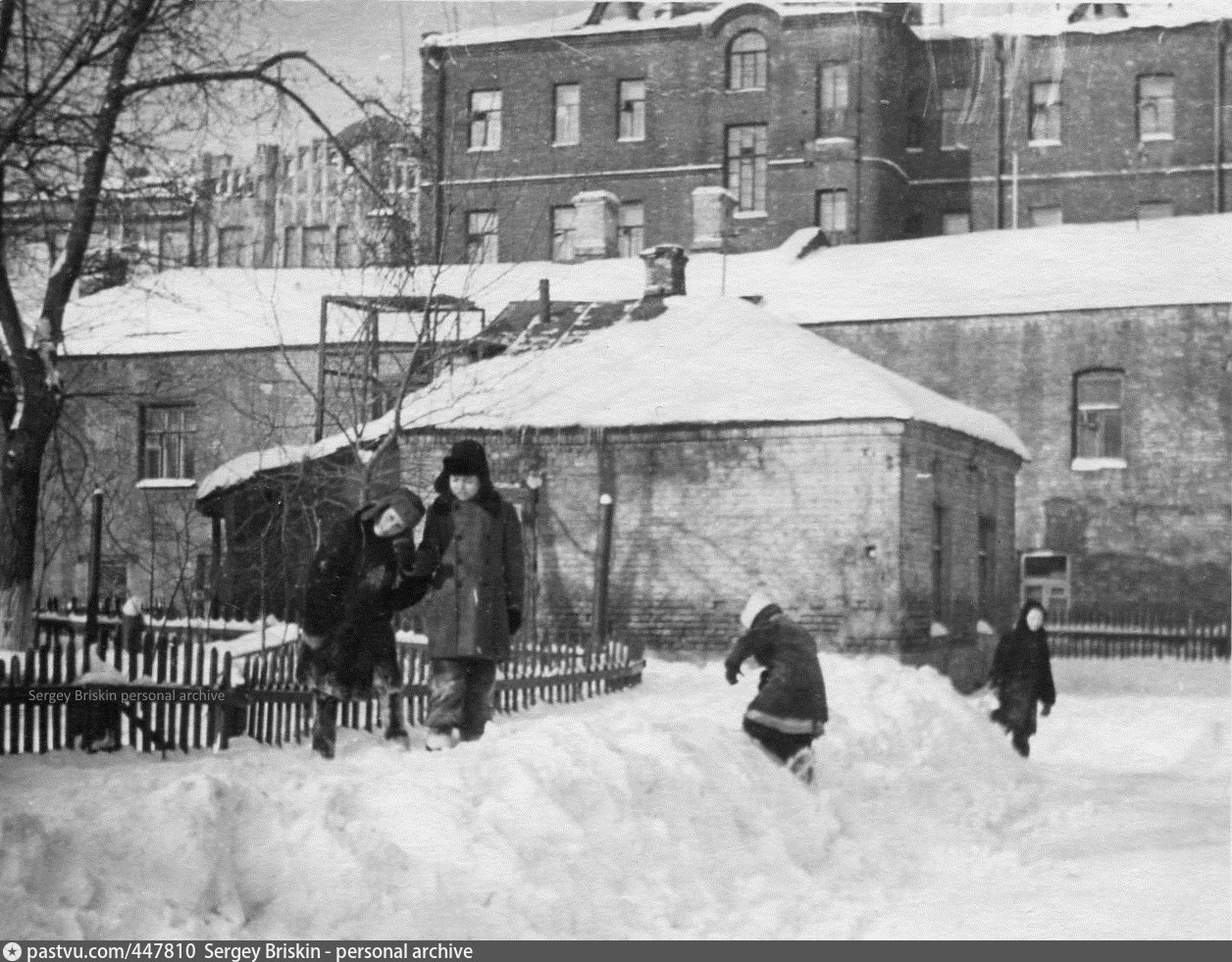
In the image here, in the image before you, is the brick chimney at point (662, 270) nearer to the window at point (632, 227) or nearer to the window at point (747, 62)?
the window at point (632, 227)

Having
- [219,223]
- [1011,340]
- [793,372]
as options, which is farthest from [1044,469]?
[219,223]

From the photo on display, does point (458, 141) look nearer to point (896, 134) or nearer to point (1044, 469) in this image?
point (1044, 469)

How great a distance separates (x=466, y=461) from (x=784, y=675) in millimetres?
2296

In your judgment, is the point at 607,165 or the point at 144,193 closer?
the point at 144,193

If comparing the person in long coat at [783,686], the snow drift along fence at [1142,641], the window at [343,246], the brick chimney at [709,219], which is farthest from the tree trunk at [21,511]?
the brick chimney at [709,219]

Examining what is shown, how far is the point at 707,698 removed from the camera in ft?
41.7

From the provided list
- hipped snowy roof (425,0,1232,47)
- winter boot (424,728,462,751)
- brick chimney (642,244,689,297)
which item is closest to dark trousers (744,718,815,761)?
winter boot (424,728,462,751)

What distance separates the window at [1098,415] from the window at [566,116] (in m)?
15.1

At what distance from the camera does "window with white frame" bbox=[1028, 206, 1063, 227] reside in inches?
1607

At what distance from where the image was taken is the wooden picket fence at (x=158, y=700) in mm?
8750

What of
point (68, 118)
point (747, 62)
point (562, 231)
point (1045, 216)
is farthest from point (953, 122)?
point (68, 118)

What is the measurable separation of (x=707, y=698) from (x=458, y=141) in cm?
1410

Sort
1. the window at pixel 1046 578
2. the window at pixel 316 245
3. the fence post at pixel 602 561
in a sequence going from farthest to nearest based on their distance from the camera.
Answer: the window at pixel 1046 578
the fence post at pixel 602 561
the window at pixel 316 245

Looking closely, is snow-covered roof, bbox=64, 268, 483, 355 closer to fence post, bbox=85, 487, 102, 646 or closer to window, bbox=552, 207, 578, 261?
fence post, bbox=85, 487, 102, 646
